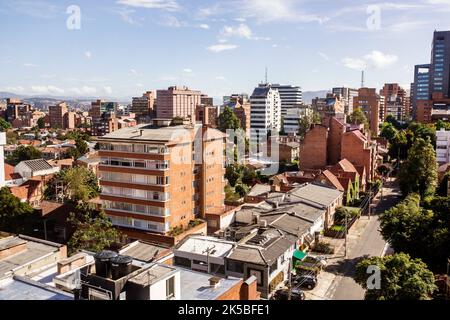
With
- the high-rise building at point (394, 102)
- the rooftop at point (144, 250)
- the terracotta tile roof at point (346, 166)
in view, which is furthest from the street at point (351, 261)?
the high-rise building at point (394, 102)

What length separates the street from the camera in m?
23.9

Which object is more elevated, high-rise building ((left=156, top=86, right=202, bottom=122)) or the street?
high-rise building ((left=156, top=86, right=202, bottom=122))

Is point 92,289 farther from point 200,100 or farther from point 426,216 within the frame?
point 200,100

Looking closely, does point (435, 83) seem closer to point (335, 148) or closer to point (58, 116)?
point (335, 148)

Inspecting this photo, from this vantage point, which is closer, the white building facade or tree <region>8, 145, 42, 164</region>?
the white building facade

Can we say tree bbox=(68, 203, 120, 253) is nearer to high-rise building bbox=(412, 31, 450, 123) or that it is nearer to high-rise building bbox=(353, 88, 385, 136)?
high-rise building bbox=(353, 88, 385, 136)

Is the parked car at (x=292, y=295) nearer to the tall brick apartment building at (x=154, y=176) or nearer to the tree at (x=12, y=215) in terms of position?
the tall brick apartment building at (x=154, y=176)

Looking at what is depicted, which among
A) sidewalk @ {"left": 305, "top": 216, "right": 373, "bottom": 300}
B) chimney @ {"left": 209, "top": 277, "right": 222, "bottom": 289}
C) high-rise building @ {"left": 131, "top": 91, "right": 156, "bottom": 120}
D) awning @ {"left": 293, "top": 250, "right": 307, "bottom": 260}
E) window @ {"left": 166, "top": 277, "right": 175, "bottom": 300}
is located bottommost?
sidewalk @ {"left": 305, "top": 216, "right": 373, "bottom": 300}

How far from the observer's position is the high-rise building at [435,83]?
10288cm

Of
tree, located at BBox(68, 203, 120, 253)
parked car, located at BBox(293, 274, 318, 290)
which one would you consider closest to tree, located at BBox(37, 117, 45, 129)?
tree, located at BBox(68, 203, 120, 253)

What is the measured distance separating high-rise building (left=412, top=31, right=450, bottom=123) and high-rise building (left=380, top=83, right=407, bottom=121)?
28.3 ft

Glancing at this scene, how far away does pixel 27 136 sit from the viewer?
98.8 meters

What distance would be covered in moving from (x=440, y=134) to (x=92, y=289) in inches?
2371

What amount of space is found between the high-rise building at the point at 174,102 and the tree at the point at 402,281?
117 m
